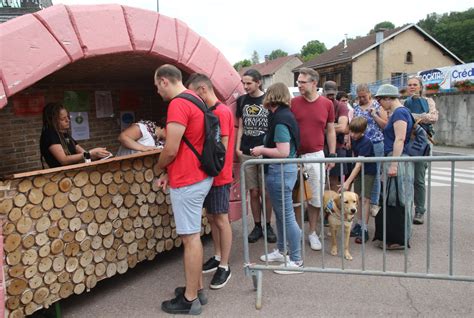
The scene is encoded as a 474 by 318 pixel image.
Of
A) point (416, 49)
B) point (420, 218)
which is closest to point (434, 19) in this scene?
point (416, 49)

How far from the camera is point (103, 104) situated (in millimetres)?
5660

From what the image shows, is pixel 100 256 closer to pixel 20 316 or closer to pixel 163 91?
pixel 20 316

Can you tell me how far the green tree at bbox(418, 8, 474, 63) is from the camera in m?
54.6

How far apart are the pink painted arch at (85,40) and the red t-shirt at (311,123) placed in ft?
3.45

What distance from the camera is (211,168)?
309cm

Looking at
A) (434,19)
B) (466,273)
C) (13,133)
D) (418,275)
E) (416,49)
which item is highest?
(434,19)

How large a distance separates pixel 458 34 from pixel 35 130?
63947 millimetres

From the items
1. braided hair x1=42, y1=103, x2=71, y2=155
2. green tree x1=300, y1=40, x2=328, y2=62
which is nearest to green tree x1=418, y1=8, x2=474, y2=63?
green tree x1=300, y1=40, x2=328, y2=62

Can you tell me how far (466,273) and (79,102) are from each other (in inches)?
193

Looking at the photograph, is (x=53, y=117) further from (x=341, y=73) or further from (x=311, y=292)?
(x=341, y=73)

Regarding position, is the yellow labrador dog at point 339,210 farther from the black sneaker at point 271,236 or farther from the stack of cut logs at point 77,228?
the stack of cut logs at point 77,228

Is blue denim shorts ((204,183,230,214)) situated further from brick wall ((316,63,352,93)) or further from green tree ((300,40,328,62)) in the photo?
green tree ((300,40,328,62))

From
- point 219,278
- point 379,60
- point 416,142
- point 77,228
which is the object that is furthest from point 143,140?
point 379,60

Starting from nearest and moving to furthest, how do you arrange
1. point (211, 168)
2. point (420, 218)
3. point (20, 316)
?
point (20, 316)
point (211, 168)
point (420, 218)
